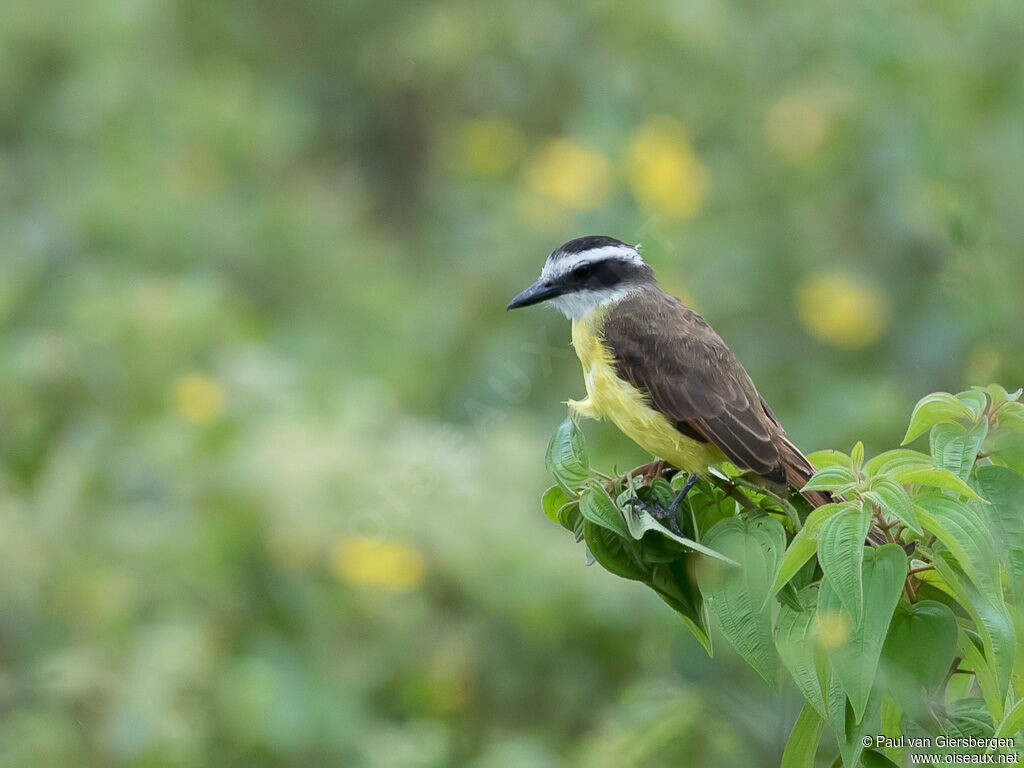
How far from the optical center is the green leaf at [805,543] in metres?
1.35

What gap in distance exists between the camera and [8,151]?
6062 mm

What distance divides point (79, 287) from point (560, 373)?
5.76 feet

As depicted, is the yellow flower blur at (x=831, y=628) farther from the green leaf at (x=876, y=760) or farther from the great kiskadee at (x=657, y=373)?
the great kiskadee at (x=657, y=373)

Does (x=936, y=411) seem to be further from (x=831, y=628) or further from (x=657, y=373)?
(x=657, y=373)

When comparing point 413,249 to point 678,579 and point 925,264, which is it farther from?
point 678,579

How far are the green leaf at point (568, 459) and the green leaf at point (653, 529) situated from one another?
77mm

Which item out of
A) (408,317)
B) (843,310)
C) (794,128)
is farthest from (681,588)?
(408,317)

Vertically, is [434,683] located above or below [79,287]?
below

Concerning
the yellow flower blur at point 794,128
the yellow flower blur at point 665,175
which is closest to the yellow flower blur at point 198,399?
the yellow flower blur at point 665,175

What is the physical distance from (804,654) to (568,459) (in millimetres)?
376

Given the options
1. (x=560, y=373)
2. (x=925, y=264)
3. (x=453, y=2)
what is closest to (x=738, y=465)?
(x=560, y=373)

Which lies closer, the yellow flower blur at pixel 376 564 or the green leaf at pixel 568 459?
the green leaf at pixel 568 459

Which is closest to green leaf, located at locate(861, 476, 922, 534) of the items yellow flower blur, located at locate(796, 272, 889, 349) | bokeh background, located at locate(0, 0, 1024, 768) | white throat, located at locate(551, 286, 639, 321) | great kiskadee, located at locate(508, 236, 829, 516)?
great kiskadee, located at locate(508, 236, 829, 516)

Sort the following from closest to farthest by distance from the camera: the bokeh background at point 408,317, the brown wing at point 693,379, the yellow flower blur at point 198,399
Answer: the brown wing at point 693,379 < the bokeh background at point 408,317 < the yellow flower blur at point 198,399
